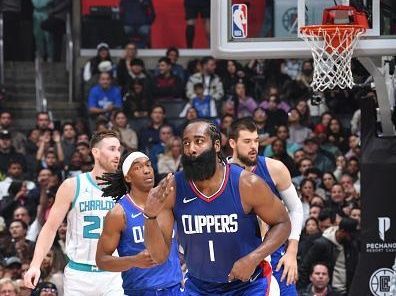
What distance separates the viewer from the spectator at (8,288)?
11.9 metres

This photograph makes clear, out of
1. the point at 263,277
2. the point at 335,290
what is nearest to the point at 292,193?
the point at 263,277

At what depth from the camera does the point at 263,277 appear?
8.30m

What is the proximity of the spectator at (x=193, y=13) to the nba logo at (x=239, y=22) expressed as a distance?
34.3 feet

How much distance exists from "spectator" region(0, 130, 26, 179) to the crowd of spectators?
0.01 m

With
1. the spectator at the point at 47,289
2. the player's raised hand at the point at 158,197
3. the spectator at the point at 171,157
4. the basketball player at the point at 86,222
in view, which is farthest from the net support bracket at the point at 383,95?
the spectator at the point at 171,157

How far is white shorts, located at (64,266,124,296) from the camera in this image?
10.0 m

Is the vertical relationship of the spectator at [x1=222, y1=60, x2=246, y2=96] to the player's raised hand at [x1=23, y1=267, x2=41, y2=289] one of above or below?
above

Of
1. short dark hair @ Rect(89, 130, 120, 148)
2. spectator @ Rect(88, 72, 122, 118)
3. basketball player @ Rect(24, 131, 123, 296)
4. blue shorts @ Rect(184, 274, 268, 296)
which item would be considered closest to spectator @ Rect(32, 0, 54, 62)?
spectator @ Rect(88, 72, 122, 118)

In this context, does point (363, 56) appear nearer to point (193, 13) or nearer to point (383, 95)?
point (383, 95)

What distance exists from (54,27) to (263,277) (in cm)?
1303

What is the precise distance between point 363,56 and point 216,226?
10.0 feet

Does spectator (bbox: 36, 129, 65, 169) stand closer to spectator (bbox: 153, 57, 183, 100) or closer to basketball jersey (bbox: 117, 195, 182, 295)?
spectator (bbox: 153, 57, 183, 100)

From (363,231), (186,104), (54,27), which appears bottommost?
(363,231)

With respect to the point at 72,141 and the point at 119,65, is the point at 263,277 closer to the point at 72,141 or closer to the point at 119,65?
the point at 72,141
